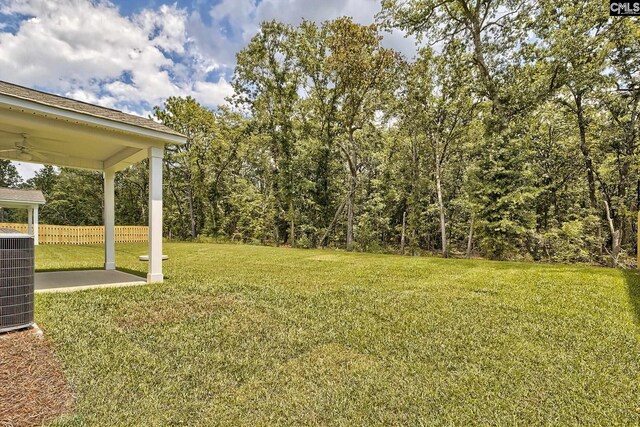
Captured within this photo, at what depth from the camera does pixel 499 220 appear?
34.1 ft

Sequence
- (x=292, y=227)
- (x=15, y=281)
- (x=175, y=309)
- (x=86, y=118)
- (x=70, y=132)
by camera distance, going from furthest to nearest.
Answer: (x=292, y=227)
(x=70, y=132)
(x=86, y=118)
(x=175, y=309)
(x=15, y=281)

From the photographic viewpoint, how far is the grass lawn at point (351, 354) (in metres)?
2.04

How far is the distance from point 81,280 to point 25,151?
307 centimetres

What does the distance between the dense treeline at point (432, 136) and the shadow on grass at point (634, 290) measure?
12.5ft

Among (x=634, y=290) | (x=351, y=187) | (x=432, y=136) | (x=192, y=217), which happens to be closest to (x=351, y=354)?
(x=634, y=290)

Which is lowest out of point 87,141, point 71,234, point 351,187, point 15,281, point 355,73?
point 15,281

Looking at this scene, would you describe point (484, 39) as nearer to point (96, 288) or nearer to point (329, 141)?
point (329, 141)

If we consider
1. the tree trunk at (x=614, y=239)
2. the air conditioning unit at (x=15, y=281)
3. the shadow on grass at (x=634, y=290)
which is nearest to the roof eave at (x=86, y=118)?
the air conditioning unit at (x=15, y=281)

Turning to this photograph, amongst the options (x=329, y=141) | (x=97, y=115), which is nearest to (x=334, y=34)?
(x=329, y=141)

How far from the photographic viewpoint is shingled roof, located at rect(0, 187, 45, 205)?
1402cm

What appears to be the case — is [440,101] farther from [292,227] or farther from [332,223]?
[292,227]

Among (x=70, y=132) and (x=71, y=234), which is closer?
(x=70, y=132)

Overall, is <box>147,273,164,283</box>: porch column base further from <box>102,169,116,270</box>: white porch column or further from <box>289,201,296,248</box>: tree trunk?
<box>289,201,296,248</box>: tree trunk

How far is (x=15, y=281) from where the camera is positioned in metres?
3.08
